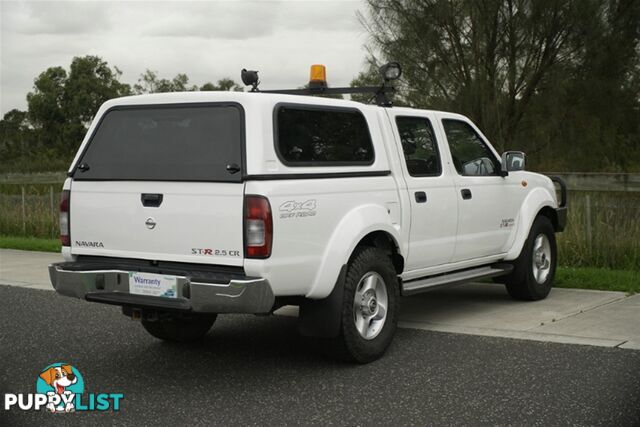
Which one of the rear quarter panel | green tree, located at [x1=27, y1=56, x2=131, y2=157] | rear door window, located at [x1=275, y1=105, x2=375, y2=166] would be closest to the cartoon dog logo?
the rear quarter panel

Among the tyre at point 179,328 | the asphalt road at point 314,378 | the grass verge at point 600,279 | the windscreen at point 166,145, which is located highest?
the windscreen at point 166,145

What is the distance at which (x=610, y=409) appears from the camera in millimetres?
5375

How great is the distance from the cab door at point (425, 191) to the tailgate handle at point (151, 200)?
2.09 m

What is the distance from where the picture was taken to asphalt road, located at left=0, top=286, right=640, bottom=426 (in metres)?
5.37

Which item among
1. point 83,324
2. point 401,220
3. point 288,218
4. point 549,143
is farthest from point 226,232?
point 549,143

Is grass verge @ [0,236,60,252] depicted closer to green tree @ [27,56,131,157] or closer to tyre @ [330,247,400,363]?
tyre @ [330,247,400,363]

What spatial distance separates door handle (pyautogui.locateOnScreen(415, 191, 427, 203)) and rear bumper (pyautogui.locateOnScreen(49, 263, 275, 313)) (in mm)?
1966

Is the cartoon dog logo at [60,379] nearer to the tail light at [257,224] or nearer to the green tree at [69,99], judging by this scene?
the tail light at [257,224]

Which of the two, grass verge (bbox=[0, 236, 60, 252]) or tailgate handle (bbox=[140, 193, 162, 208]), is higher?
tailgate handle (bbox=[140, 193, 162, 208])

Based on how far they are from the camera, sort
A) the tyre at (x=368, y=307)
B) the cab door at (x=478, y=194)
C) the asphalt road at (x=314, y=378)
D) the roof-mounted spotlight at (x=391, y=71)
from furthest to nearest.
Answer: the cab door at (x=478, y=194), the roof-mounted spotlight at (x=391, y=71), the tyre at (x=368, y=307), the asphalt road at (x=314, y=378)

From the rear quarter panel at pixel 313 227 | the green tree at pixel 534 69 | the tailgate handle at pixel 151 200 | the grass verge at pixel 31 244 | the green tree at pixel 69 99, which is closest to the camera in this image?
the rear quarter panel at pixel 313 227

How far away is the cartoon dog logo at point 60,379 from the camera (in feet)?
19.0

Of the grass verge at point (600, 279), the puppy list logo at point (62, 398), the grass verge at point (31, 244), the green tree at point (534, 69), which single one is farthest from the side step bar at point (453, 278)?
the green tree at point (534, 69)

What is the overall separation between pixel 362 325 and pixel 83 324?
301cm
